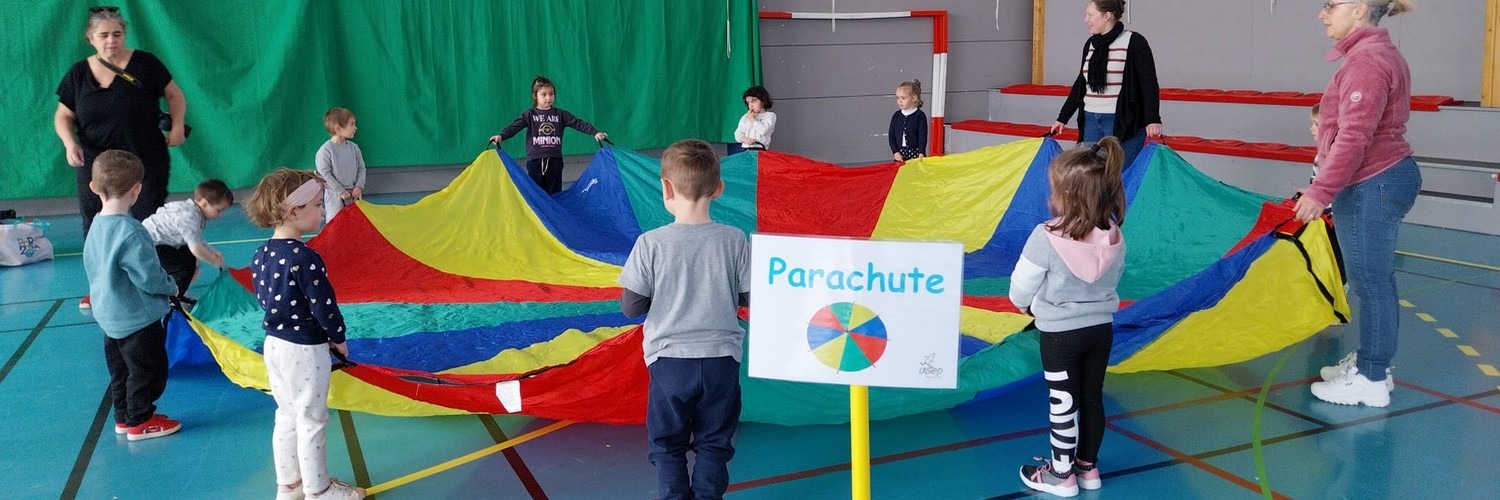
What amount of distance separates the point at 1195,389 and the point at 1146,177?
52.4 inches

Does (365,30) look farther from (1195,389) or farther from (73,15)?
(1195,389)

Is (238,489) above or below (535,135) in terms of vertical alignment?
below

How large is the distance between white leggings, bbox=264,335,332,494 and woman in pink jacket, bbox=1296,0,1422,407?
8.53 ft

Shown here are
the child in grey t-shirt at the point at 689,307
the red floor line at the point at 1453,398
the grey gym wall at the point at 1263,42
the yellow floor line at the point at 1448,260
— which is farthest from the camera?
the grey gym wall at the point at 1263,42

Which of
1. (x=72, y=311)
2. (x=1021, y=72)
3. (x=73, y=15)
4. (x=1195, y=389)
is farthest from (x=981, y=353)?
(x=1021, y=72)

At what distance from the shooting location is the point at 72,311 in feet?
14.3

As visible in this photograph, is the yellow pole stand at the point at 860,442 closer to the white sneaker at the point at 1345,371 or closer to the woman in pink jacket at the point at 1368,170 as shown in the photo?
the woman in pink jacket at the point at 1368,170

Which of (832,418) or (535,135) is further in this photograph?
(535,135)

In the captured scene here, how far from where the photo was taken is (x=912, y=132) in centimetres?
620

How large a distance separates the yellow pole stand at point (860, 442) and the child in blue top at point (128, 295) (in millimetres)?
1945

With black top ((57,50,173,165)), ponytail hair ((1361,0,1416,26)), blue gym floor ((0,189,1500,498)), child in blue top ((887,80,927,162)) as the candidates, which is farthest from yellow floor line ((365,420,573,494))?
child in blue top ((887,80,927,162))

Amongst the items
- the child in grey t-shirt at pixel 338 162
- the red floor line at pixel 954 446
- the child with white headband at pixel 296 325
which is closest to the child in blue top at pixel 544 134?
the child in grey t-shirt at pixel 338 162

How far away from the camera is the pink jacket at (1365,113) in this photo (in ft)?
9.22

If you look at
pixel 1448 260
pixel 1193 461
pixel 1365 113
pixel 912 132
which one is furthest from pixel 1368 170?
pixel 912 132
